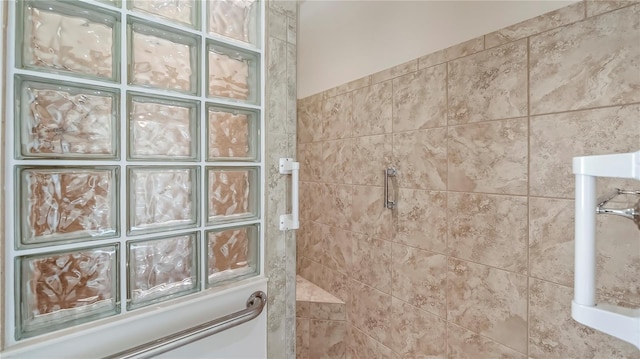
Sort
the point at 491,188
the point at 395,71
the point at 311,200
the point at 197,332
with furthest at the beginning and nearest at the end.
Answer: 1. the point at 311,200
2. the point at 395,71
3. the point at 491,188
4. the point at 197,332

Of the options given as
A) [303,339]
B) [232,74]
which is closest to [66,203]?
[232,74]

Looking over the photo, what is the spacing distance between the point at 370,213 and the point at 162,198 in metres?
1.26

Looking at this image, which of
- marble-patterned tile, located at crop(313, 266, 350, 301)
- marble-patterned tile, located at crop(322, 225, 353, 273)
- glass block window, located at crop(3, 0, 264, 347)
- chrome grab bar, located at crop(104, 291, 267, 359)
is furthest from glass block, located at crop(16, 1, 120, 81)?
marble-patterned tile, located at crop(313, 266, 350, 301)

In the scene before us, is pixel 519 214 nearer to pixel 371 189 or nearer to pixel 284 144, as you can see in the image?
pixel 371 189

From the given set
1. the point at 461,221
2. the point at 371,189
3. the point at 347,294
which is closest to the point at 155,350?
the point at 461,221

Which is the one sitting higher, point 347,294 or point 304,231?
point 304,231

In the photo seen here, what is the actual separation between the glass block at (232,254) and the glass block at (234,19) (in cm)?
60

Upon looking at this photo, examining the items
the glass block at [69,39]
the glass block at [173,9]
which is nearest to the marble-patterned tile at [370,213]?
the glass block at [173,9]

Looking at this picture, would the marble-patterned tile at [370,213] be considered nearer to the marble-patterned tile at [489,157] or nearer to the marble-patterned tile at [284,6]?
the marble-patterned tile at [489,157]

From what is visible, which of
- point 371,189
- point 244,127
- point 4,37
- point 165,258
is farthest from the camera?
point 371,189

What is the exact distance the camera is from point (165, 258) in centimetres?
76

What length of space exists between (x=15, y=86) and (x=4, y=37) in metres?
0.09

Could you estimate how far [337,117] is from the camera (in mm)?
2006

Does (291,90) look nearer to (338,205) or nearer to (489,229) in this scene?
(489,229)
